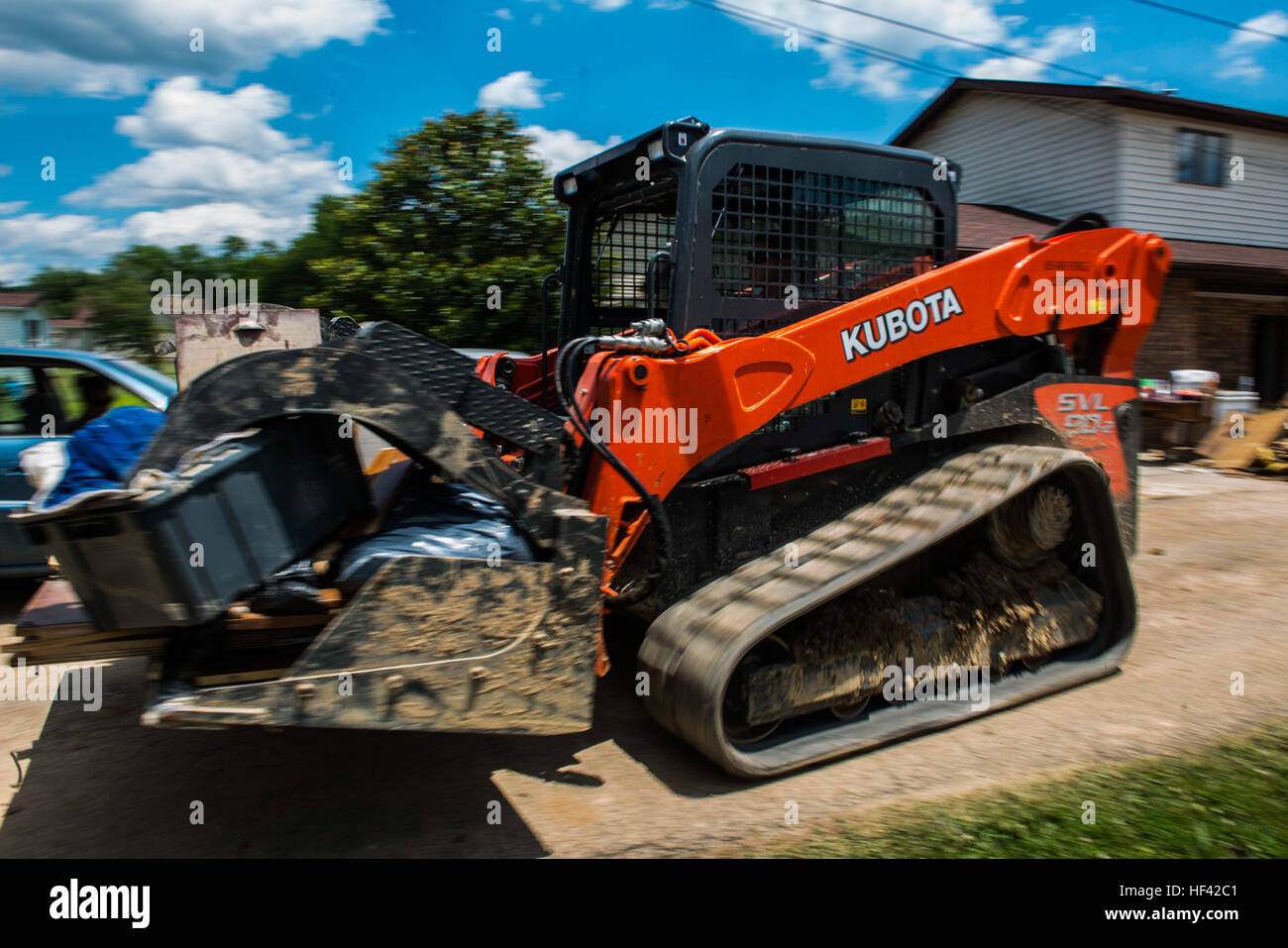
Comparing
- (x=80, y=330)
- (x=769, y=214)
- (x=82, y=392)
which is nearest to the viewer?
(x=769, y=214)

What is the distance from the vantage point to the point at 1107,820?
2.98 metres

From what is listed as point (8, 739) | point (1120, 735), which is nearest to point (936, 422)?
point (1120, 735)

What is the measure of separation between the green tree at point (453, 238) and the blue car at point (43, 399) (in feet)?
14.1

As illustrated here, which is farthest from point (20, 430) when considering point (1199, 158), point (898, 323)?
point (1199, 158)

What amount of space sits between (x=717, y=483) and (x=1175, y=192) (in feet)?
47.3

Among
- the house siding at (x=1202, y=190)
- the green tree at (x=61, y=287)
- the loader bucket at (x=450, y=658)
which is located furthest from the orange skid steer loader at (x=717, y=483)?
the green tree at (x=61, y=287)

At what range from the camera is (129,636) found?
2629 millimetres

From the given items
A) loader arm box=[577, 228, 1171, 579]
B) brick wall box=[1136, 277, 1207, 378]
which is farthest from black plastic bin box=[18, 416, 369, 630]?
brick wall box=[1136, 277, 1207, 378]

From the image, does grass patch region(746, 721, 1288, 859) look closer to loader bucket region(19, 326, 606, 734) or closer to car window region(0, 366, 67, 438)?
loader bucket region(19, 326, 606, 734)

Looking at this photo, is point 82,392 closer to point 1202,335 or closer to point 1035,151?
point 1035,151

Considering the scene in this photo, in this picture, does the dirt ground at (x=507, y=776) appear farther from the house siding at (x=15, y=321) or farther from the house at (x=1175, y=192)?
the house siding at (x=15, y=321)

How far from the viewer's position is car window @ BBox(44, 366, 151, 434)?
574 cm

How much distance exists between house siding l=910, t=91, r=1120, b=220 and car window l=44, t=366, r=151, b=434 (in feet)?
42.5

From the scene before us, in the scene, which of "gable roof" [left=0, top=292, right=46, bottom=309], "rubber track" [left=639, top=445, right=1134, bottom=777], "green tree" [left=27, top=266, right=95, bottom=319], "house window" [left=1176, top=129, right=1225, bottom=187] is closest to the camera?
"rubber track" [left=639, top=445, right=1134, bottom=777]
